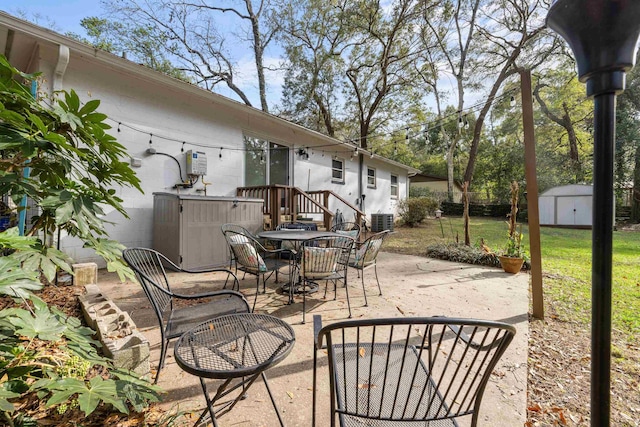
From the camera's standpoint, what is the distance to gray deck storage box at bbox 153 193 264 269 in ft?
15.4

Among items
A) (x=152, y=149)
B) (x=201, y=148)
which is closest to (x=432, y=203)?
(x=201, y=148)

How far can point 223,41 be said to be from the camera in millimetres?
14102

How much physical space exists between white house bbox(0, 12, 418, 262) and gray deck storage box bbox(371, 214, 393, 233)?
4341 millimetres

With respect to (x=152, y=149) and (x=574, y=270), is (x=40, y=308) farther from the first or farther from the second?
(x=574, y=270)

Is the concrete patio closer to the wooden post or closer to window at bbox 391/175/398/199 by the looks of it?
the wooden post

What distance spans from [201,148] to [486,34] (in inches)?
661

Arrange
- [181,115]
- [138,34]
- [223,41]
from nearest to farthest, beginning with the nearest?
[181,115]
[138,34]
[223,41]

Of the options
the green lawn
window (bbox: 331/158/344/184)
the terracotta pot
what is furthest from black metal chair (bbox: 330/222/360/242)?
window (bbox: 331/158/344/184)

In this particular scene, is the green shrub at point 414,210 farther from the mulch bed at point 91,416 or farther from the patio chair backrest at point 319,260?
the mulch bed at point 91,416

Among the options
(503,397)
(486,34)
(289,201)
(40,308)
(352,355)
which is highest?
(486,34)

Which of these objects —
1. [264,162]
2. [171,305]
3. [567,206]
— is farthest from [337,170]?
[567,206]

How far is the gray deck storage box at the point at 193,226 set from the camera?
4.70 meters

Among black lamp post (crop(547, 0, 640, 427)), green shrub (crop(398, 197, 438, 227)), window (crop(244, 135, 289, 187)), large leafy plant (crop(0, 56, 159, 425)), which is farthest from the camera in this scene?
green shrub (crop(398, 197, 438, 227))

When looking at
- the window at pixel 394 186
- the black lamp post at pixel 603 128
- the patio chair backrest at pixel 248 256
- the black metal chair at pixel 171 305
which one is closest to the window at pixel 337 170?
the window at pixel 394 186
